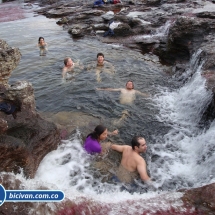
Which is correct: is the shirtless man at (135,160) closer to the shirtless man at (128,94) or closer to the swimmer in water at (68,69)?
the shirtless man at (128,94)

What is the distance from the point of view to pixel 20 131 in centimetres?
542

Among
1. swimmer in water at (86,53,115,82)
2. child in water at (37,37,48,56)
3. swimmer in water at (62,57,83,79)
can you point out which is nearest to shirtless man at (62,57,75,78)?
swimmer in water at (62,57,83,79)

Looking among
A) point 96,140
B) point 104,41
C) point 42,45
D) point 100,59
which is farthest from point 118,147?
point 104,41

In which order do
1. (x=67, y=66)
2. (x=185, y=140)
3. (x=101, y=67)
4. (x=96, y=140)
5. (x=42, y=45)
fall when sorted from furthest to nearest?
(x=42, y=45) → (x=101, y=67) → (x=67, y=66) → (x=185, y=140) → (x=96, y=140)

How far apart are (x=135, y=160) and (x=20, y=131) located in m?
2.71

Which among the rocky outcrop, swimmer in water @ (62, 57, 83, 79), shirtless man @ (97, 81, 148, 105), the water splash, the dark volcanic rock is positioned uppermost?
the dark volcanic rock

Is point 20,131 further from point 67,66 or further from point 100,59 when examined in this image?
point 100,59

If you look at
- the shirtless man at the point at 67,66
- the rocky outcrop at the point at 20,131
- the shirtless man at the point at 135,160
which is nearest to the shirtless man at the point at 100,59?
the shirtless man at the point at 67,66

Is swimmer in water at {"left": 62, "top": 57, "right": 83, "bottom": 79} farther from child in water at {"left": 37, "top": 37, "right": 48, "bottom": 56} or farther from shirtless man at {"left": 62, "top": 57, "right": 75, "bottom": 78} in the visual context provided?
child in water at {"left": 37, "top": 37, "right": 48, "bottom": 56}

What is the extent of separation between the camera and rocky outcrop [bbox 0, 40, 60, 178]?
4.82 meters

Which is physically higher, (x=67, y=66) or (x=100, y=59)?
(x=100, y=59)

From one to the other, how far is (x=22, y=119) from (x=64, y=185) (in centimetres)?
178

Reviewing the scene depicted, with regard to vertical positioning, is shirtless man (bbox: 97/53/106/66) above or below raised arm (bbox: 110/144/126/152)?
above

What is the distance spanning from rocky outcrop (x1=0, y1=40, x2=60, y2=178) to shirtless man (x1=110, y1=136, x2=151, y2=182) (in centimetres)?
193
